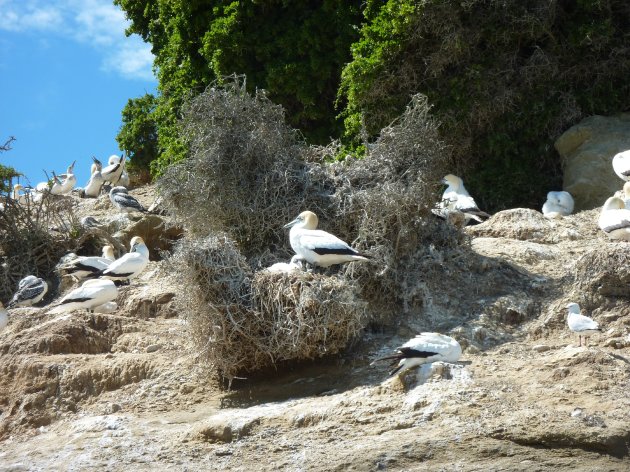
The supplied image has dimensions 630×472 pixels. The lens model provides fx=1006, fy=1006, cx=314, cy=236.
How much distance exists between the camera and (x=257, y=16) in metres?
20.0

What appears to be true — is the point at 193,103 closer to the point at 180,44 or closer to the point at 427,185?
the point at 427,185

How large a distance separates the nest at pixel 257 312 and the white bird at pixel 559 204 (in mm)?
5637

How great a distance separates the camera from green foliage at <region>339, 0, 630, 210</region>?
16.9 metres

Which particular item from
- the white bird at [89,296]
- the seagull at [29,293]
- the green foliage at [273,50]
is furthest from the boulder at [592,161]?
the seagull at [29,293]

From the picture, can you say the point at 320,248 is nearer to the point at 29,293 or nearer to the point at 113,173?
the point at 29,293

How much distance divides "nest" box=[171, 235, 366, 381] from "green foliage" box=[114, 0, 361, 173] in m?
7.94

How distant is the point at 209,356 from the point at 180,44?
38.0 feet

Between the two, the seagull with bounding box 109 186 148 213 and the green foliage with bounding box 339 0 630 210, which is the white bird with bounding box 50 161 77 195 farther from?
the green foliage with bounding box 339 0 630 210

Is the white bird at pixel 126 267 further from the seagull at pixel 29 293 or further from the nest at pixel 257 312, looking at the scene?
the nest at pixel 257 312

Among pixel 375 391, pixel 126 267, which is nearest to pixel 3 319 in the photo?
pixel 126 267

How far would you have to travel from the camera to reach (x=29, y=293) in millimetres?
15203

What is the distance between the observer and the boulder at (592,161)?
16.2 m

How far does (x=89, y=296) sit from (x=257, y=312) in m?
3.12

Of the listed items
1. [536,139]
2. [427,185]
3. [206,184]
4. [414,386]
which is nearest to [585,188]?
[536,139]
